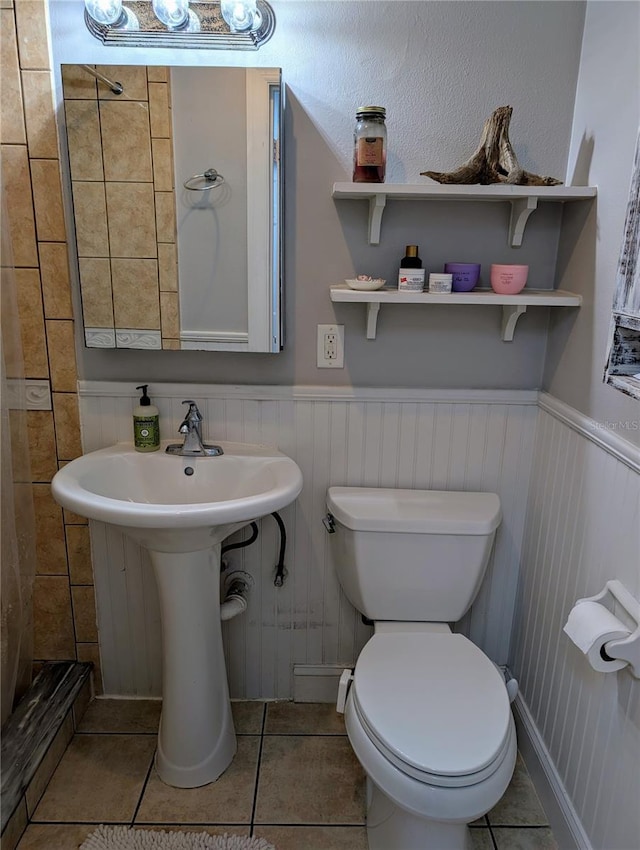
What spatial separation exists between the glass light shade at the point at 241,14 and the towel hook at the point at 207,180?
33cm

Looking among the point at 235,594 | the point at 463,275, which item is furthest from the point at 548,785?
the point at 463,275

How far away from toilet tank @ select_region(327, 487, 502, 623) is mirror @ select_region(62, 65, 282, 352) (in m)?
0.51

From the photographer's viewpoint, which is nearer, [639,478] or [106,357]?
[639,478]

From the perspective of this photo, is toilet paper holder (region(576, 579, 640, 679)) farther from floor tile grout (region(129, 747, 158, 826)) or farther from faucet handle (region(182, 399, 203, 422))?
floor tile grout (region(129, 747, 158, 826))

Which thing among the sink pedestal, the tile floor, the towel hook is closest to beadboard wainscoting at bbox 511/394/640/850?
the tile floor

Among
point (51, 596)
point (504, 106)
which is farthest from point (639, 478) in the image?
point (51, 596)

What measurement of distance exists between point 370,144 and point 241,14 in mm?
432

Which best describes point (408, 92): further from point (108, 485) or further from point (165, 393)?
point (108, 485)

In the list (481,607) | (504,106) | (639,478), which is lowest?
(481,607)

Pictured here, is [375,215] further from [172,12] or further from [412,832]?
[412,832]

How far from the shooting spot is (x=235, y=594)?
5.99ft

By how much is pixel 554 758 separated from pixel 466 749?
51 cm

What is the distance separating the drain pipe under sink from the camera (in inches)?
69.7

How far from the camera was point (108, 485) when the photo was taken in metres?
1.61
